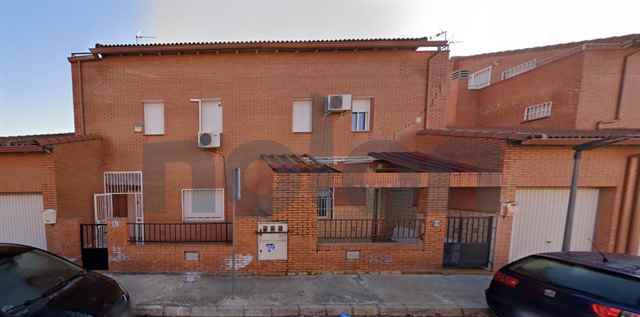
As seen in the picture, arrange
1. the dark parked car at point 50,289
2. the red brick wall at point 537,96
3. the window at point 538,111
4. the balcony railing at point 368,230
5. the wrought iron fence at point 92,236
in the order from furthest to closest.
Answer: the window at point 538,111
the red brick wall at point 537,96
the balcony railing at point 368,230
the wrought iron fence at point 92,236
the dark parked car at point 50,289

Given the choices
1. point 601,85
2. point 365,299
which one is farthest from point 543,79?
point 365,299

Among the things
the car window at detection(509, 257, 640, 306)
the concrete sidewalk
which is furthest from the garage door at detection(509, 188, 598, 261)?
the car window at detection(509, 257, 640, 306)

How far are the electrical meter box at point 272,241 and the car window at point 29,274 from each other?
2.87 m

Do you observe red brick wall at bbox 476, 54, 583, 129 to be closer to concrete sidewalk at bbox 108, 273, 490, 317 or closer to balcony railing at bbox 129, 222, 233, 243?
concrete sidewalk at bbox 108, 273, 490, 317

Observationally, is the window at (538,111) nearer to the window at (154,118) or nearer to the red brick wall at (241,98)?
the red brick wall at (241,98)

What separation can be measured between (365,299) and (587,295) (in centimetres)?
303

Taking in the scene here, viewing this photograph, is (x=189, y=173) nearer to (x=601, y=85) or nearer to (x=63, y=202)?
(x=63, y=202)

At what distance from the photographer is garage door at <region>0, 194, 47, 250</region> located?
5773mm

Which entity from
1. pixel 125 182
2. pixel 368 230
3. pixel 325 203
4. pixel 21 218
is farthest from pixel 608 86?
pixel 21 218

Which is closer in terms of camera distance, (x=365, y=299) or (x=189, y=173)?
(x=365, y=299)

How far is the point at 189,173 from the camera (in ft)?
25.5

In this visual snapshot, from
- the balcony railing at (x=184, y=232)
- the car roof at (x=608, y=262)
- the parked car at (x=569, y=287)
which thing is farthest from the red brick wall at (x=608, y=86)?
the balcony railing at (x=184, y=232)

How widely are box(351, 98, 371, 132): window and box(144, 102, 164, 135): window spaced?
651cm

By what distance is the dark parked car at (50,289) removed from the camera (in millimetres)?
2711
